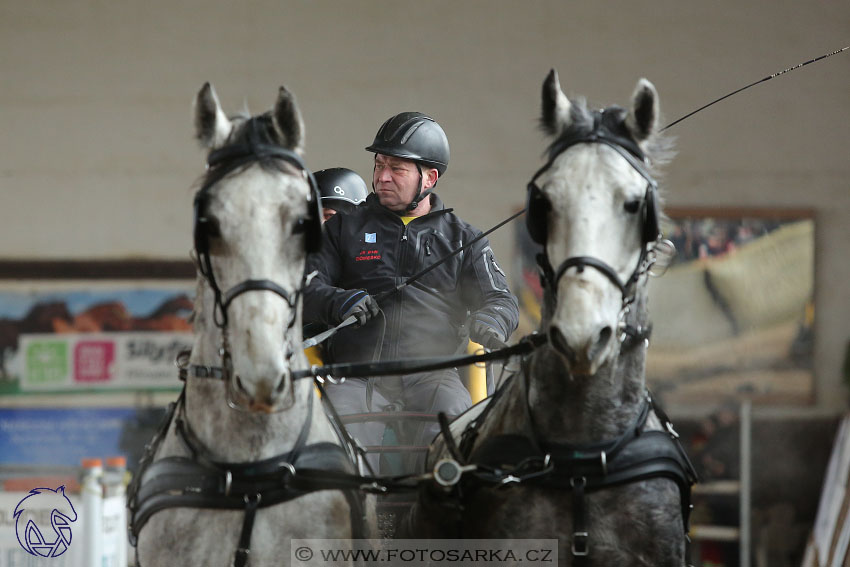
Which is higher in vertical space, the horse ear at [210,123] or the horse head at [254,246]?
the horse ear at [210,123]

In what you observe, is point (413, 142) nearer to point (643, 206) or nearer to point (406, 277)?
point (406, 277)

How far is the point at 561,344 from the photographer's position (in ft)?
7.12

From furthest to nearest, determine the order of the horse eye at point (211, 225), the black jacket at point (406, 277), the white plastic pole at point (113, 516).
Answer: the white plastic pole at point (113, 516), the black jacket at point (406, 277), the horse eye at point (211, 225)

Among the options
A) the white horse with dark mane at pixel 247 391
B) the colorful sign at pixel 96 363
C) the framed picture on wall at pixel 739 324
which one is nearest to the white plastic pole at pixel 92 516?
the white horse with dark mane at pixel 247 391

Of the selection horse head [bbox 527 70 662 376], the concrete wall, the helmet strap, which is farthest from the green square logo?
horse head [bbox 527 70 662 376]

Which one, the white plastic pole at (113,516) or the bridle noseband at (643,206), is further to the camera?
the white plastic pole at (113,516)

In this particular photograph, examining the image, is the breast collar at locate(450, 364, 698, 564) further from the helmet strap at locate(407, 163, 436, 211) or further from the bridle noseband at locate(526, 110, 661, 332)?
the helmet strap at locate(407, 163, 436, 211)

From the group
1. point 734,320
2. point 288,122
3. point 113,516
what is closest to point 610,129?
point 288,122

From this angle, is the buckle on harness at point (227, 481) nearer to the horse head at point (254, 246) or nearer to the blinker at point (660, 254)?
the horse head at point (254, 246)

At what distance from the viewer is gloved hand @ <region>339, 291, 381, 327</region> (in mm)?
3014

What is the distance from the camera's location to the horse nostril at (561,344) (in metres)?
2.15

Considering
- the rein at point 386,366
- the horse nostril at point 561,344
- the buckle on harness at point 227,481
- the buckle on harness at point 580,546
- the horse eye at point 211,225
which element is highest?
the horse eye at point 211,225

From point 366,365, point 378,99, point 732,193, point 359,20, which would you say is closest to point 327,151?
point 378,99

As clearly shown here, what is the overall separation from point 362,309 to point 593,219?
3.21 ft
